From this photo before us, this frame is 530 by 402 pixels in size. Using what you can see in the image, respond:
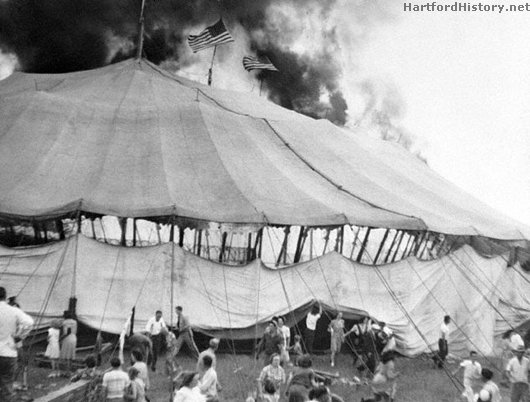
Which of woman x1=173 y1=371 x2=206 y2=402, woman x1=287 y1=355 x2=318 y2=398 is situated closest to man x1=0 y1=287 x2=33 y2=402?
woman x1=173 y1=371 x2=206 y2=402

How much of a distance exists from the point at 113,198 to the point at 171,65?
30029mm

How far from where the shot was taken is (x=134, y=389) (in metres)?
7.00

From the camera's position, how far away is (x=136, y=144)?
1511cm

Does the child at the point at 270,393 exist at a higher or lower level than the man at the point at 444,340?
higher

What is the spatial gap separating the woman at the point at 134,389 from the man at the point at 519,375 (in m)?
5.91

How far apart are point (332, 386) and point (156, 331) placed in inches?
144

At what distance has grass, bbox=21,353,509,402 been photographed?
33.6ft

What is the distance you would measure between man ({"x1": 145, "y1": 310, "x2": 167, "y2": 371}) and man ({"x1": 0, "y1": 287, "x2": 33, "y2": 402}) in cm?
470

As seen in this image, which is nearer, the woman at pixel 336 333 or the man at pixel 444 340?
the woman at pixel 336 333

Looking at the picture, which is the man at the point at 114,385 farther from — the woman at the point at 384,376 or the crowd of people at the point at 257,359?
the woman at the point at 384,376

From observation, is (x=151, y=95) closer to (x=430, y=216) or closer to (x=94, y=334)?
(x=94, y=334)

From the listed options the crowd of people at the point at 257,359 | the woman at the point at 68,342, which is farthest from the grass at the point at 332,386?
the woman at the point at 68,342

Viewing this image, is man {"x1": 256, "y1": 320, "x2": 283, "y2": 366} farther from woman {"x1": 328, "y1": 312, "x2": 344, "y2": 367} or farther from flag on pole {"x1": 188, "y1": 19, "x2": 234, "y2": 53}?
flag on pole {"x1": 188, "y1": 19, "x2": 234, "y2": 53}

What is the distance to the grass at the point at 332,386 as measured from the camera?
1025 centimetres
